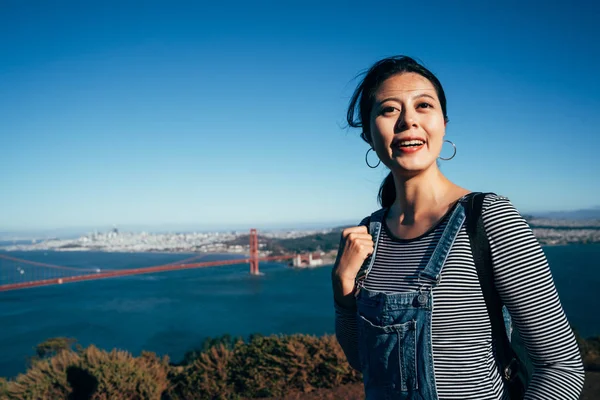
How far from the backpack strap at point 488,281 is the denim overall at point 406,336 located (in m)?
0.02

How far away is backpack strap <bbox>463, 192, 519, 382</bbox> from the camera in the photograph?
0.54 meters

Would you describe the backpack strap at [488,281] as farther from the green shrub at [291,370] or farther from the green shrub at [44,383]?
the green shrub at [44,383]

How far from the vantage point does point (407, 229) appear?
27.5 inches

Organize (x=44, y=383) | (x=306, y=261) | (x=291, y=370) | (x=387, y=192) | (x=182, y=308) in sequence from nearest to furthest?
(x=387, y=192)
(x=44, y=383)
(x=291, y=370)
(x=182, y=308)
(x=306, y=261)

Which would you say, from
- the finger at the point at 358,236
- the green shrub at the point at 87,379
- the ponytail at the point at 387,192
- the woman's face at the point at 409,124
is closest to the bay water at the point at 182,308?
the green shrub at the point at 87,379

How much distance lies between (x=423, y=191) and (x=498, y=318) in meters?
0.23

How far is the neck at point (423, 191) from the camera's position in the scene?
68cm

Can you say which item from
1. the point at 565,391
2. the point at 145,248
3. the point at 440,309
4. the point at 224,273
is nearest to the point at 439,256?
the point at 440,309

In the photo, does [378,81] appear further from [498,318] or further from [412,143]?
[498,318]

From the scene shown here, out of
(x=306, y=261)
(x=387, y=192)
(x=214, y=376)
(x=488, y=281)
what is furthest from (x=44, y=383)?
(x=306, y=261)

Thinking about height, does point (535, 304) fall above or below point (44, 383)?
above

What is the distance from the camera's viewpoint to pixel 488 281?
21.3 inches

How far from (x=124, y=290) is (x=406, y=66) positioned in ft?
120

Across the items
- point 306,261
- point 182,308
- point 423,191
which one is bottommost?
point 182,308
